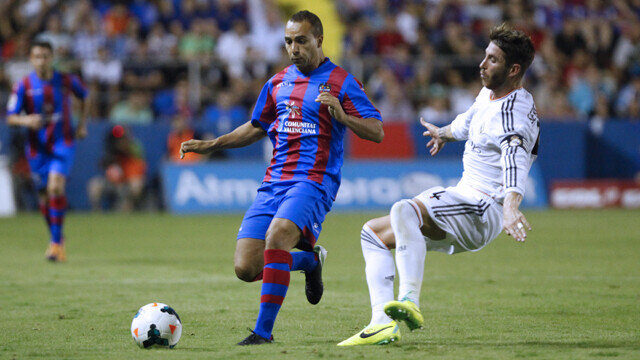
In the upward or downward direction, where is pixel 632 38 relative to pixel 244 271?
upward

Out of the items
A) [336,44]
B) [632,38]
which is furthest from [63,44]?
[632,38]

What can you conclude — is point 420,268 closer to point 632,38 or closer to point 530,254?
point 530,254

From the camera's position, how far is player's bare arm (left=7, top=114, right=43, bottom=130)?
10.7 meters

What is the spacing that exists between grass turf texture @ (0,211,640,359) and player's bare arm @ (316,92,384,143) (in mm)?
1308

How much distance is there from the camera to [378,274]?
5.77 meters

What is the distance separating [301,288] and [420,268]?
3.11m

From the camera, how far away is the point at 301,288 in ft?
28.3

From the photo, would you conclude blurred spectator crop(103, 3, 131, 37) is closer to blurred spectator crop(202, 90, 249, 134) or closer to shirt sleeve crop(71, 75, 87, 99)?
blurred spectator crop(202, 90, 249, 134)

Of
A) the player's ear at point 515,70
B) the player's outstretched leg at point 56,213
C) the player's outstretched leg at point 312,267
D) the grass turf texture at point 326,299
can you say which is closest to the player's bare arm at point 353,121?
the player's ear at point 515,70

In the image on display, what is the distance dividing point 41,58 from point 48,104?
26.0 inches

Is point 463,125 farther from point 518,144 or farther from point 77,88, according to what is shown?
point 77,88

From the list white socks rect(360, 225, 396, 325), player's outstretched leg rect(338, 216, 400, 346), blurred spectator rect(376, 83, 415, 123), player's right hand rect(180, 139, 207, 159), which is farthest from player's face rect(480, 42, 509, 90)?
blurred spectator rect(376, 83, 415, 123)

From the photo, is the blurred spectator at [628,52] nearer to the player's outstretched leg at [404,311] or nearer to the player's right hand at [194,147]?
the player's right hand at [194,147]

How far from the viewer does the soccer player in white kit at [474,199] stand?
5.62 m
